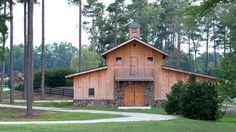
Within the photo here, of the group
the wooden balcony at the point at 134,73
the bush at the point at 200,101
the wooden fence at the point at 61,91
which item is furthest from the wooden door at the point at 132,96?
the wooden fence at the point at 61,91

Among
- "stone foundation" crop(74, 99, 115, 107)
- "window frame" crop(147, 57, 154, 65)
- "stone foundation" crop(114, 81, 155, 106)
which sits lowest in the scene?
"stone foundation" crop(74, 99, 115, 107)

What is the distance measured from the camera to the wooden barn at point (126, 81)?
4056 cm

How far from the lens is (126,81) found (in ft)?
132

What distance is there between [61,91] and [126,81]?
1674 cm

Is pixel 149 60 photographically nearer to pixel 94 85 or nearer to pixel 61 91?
pixel 94 85

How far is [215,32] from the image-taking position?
263ft

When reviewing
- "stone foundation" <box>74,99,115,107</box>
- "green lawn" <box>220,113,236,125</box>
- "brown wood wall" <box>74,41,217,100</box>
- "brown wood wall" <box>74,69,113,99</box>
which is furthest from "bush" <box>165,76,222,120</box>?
Answer: "brown wood wall" <box>74,69,113,99</box>

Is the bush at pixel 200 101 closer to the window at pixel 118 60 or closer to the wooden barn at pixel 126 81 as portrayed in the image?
the wooden barn at pixel 126 81

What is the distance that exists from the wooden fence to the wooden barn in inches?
527

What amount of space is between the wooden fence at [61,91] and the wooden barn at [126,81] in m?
13.4

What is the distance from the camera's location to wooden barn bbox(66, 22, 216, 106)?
40.6 metres

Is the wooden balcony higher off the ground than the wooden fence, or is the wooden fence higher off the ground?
the wooden balcony

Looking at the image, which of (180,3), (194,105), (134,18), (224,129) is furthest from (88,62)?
(224,129)

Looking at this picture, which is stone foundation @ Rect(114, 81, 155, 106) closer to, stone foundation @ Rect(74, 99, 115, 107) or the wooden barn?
the wooden barn
